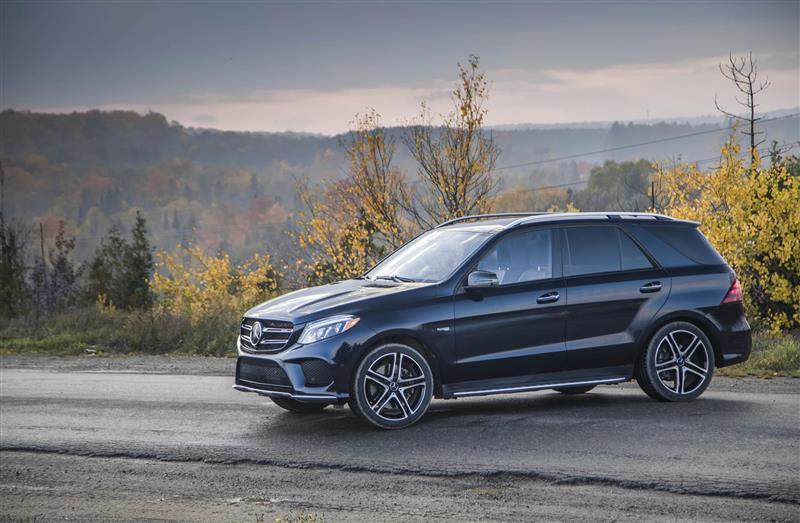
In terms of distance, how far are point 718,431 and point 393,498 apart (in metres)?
3.22

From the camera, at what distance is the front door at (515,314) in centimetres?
894

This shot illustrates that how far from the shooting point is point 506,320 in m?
9.05

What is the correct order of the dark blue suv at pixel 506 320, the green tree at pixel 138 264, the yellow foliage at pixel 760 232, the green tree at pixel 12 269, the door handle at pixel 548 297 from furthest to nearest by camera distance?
the green tree at pixel 138 264
the green tree at pixel 12 269
the yellow foliage at pixel 760 232
the door handle at pixel 548 297
the dark blue suv at pixel 506 320

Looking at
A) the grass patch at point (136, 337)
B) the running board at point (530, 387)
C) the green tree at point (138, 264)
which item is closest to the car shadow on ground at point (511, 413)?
the running board at point (530, 387)

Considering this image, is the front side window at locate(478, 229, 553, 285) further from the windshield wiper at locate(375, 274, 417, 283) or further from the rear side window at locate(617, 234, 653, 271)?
the rear side window at locate(617, 234, 653, 271)

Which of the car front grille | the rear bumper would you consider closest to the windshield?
the car front grille

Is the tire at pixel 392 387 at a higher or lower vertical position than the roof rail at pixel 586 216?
lower

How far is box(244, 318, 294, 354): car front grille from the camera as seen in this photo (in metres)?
8.62

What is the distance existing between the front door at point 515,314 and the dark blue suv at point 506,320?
12mm

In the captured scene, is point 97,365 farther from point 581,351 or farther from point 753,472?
point 753,472

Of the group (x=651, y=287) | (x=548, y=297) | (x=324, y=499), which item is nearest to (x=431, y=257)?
(x=548, y=297)

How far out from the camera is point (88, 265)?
234 ft

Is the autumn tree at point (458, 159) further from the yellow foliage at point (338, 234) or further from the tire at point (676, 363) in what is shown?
the tire at point (676, 363)

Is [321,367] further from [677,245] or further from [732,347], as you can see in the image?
[732,347]
